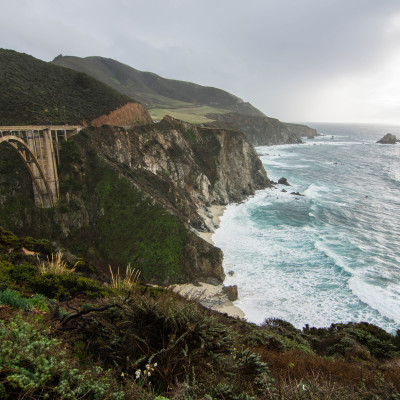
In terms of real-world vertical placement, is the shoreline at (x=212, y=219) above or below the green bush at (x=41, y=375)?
below

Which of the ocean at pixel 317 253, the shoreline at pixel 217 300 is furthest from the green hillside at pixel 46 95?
the ocean at pixel 317 253

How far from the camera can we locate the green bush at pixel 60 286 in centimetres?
959

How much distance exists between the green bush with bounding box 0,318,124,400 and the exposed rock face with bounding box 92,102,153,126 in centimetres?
4063

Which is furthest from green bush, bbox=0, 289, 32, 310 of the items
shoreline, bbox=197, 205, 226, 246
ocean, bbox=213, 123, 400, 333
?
shoreline, bbox=197, 205, 226, 246

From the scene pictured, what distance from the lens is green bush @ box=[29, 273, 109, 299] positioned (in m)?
9.59

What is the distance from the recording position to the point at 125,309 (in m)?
4.77

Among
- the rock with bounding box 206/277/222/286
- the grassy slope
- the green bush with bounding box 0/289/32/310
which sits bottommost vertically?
the rock with bounding box 206/277/222/286

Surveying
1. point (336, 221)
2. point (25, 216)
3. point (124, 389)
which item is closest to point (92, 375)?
point (124, 389)

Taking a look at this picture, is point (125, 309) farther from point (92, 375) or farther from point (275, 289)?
point (275, 289)

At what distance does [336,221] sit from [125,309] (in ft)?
146

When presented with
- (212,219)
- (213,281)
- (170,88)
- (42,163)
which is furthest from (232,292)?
(170,88)

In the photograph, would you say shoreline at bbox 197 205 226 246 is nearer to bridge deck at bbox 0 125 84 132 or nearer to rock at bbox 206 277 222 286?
rock at bbox 206 277 222 286

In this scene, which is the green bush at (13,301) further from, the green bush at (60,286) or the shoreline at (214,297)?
the shoreline at (214,297)

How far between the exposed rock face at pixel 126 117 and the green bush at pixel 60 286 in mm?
33711
